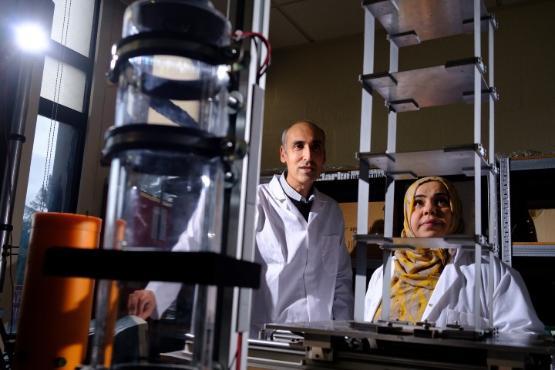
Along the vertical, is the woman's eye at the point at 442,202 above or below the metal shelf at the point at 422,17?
below

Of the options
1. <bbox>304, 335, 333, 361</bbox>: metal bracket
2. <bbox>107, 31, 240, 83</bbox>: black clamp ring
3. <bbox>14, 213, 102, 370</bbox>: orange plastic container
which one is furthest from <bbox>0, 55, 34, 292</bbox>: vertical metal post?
<bbox>304, 335, 333, 361</bbox>: metal bracket

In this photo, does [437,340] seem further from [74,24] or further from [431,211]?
[74,24]

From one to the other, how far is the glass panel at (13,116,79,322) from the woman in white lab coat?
81.2 inches

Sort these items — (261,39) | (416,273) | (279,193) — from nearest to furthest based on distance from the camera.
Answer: (261,39), (416,273), (279,193)

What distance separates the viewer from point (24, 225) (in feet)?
9.07

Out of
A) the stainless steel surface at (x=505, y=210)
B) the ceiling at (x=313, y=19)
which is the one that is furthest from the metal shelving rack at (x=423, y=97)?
the ceiling at (x=313, y=19)

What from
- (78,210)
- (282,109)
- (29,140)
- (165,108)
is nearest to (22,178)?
(29,140)

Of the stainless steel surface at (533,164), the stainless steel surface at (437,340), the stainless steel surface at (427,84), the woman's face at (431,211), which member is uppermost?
the stainless steel surface at (533,164)

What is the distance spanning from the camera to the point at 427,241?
3.38 ft

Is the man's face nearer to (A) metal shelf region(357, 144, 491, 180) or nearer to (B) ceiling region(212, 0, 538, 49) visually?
(A) metal shelf region(357, 144, 491, 180)

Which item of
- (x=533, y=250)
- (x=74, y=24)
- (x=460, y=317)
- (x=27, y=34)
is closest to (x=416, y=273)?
(x=460, y=317)

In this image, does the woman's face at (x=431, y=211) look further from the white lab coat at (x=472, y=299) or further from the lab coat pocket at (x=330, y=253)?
the lab coat pocket at (x=330, y=253)

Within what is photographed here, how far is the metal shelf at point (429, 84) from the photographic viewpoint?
1.03 metres

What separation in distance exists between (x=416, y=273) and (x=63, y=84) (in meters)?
2.45
